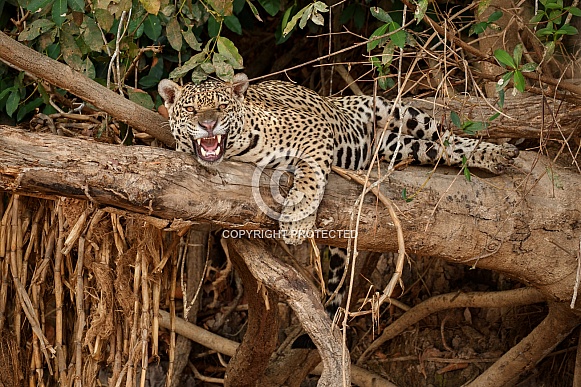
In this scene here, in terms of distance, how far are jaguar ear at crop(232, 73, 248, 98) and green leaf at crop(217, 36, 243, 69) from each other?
1.18ft

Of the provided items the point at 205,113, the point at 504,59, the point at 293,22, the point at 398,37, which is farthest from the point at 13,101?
the point at 504,59

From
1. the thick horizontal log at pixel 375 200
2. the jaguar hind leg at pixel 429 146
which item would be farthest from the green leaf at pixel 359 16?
the thick horizontal log at pixel 375 200

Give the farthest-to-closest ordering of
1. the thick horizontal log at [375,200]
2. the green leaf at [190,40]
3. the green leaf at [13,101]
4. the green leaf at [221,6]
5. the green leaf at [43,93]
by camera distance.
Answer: the green leaf at [13,101] < the green leaf at [43,93] < the green leaf at [190,40] < the green leaf at [221,6] < the thick horizontal log at [375,200]

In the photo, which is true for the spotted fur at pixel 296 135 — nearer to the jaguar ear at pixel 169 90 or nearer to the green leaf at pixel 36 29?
the jaguar ear at pixel 169 90

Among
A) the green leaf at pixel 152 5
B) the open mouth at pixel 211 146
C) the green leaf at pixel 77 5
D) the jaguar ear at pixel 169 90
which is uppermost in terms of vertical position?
the green leaf at pixel 152 5

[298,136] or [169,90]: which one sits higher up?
[169,90]

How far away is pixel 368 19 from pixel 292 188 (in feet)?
9.57

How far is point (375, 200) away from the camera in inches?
160

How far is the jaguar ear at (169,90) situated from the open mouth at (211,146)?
1.41ft

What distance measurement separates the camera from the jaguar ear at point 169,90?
14.8ft

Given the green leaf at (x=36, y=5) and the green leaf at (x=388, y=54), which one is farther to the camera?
the green leaf at (x=36, y=5)
